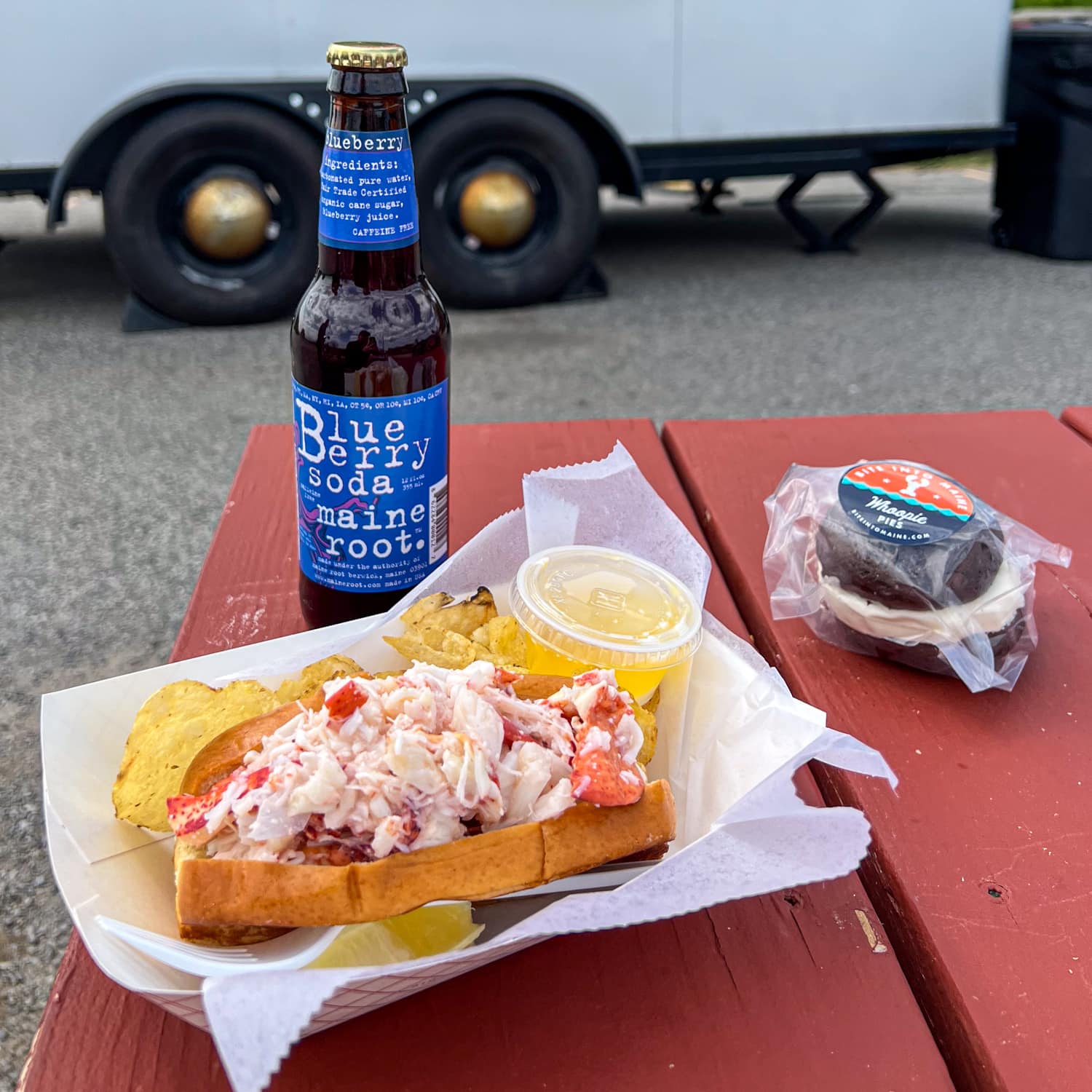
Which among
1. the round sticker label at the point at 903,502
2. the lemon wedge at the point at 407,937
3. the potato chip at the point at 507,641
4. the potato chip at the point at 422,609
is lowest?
the lemon wedge at the point at 407,937

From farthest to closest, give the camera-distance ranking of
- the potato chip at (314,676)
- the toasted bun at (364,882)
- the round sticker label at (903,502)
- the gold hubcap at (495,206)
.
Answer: the gold hubcap at (495,206) → the round sticker label at (903,502) → the potato chip at (314,676) → the toasted bun at (364,882)

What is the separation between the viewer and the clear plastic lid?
995 millimetres

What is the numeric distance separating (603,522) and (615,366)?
316 cm

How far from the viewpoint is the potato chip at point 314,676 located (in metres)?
0.94

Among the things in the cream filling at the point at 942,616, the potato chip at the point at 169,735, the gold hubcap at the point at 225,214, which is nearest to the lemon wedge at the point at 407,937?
the potato chip at the point at 169,735

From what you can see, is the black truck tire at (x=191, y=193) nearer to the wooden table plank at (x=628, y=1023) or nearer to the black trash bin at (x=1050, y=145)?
the black trash bin at (x=1050, y=145)

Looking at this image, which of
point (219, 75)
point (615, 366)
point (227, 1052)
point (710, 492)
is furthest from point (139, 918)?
point (219, 75)

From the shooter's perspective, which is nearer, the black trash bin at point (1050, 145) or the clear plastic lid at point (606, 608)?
the clear plastic lid at point (606, 608)

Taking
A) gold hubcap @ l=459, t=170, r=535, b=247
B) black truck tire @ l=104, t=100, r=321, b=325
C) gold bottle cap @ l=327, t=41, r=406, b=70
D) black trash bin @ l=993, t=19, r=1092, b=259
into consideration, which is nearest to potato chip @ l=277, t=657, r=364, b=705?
gold bottle cap @ l=327, t=41, r=406, b=70

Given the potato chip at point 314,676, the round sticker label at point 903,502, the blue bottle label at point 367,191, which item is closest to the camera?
the potato chip at point 314,676

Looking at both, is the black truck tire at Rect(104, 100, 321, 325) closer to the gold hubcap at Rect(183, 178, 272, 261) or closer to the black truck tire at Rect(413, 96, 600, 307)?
the gold hubcap at Rect(183, 178, 272, 261)

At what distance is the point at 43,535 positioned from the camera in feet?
9.84

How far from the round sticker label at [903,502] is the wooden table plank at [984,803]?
0.15 metres

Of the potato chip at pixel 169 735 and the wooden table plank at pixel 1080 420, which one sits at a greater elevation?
the potato chip at pixel 169 735
